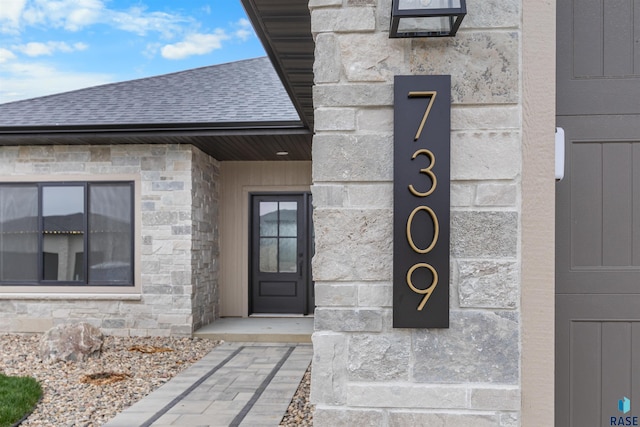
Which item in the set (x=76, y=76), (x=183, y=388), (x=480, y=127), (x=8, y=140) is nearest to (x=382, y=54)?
(x=480, y=127)

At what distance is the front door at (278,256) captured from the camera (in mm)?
7934

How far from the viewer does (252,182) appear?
26.0 feet

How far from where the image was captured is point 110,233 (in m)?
6.80

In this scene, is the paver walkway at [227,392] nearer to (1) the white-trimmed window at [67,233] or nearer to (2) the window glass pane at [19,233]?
(1) the white-trimmed window at [67,233]

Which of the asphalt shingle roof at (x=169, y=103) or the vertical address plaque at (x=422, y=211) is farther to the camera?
the asphalt shingle roof at (x=169, y=103)

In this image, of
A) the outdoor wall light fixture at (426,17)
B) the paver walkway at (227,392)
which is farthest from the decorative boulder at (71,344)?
the outdoor wall light fixture at (426,17)

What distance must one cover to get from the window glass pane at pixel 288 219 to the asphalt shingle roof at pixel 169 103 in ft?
5.97

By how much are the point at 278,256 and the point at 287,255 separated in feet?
0.51

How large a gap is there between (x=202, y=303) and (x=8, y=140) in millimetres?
3428

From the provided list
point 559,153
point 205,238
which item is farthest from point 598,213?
point 205,238

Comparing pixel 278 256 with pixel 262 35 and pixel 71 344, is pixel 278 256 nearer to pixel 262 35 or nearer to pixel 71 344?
pixel 71 344

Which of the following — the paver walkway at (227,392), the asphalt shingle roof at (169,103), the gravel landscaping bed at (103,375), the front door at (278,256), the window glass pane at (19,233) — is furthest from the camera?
the front door at (278,256)

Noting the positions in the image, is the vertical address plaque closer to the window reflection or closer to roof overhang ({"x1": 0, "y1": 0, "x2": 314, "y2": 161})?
roof overhang ({"x1": 0, "y1": 0, "x2": 314, "y2": 161})

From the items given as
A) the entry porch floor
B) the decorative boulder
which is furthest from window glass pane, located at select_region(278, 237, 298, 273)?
the decorative boulder
